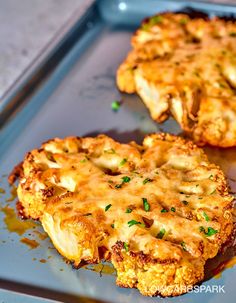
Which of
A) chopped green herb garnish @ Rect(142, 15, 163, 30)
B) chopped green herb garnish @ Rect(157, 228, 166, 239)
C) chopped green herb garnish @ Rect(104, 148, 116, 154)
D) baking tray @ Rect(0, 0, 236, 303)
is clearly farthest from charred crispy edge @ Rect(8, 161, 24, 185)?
chopped green herb garnish @ Rect(142, 15, 163, 30)

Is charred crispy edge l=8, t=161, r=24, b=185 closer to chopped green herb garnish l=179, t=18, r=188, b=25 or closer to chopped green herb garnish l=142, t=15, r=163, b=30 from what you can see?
chopped green herb garnish l=142, t=15, r=163, b=30

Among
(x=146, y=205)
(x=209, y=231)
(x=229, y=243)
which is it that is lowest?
(x=229, y=243)

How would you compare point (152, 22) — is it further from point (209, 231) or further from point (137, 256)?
point (137, 256)

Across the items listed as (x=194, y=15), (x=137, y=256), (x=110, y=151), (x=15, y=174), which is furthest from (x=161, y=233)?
(x=194, y=15)

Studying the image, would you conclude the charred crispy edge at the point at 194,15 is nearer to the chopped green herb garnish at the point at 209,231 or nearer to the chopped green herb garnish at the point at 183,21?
the chopped green herb garnish at the point at 183,21

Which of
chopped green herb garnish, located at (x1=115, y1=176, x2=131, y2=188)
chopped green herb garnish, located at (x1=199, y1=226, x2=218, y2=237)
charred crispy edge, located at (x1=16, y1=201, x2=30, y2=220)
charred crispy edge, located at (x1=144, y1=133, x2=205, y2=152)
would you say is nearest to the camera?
chopped green herb garnish, located at (x1=199, y1=226, x2=218, y2=237)
